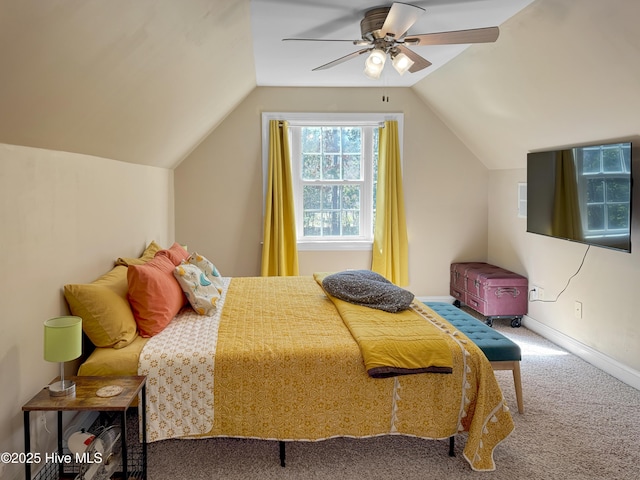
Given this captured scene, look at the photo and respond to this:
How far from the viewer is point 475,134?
529cm

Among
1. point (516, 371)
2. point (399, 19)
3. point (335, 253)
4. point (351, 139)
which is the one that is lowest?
point (516, 371)

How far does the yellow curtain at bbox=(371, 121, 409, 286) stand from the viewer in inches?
219

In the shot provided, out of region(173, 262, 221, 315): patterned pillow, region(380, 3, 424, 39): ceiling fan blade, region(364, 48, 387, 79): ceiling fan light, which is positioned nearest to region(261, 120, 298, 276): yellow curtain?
region(173, 262, 221, 315): patterned pillow

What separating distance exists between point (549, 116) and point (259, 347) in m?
2.74

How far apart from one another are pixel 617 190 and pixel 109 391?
313 centimetres

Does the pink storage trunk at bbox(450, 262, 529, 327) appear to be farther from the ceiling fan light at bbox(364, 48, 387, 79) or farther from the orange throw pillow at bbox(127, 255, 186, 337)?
the orange throw pillow at bbox(127, 255, 186, 337)

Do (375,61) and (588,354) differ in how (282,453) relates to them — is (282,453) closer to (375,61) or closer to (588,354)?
(375,61)

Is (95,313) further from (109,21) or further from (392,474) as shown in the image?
(392,474)

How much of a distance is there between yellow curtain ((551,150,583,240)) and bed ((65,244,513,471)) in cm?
175

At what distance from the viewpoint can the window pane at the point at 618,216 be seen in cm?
335

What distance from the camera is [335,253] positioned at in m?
5.75

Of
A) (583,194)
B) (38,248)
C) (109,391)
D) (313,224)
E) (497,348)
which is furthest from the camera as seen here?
(313,224)

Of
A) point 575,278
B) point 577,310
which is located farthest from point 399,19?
point 577,310

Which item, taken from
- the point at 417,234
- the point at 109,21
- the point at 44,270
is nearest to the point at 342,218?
the point at 417,234
